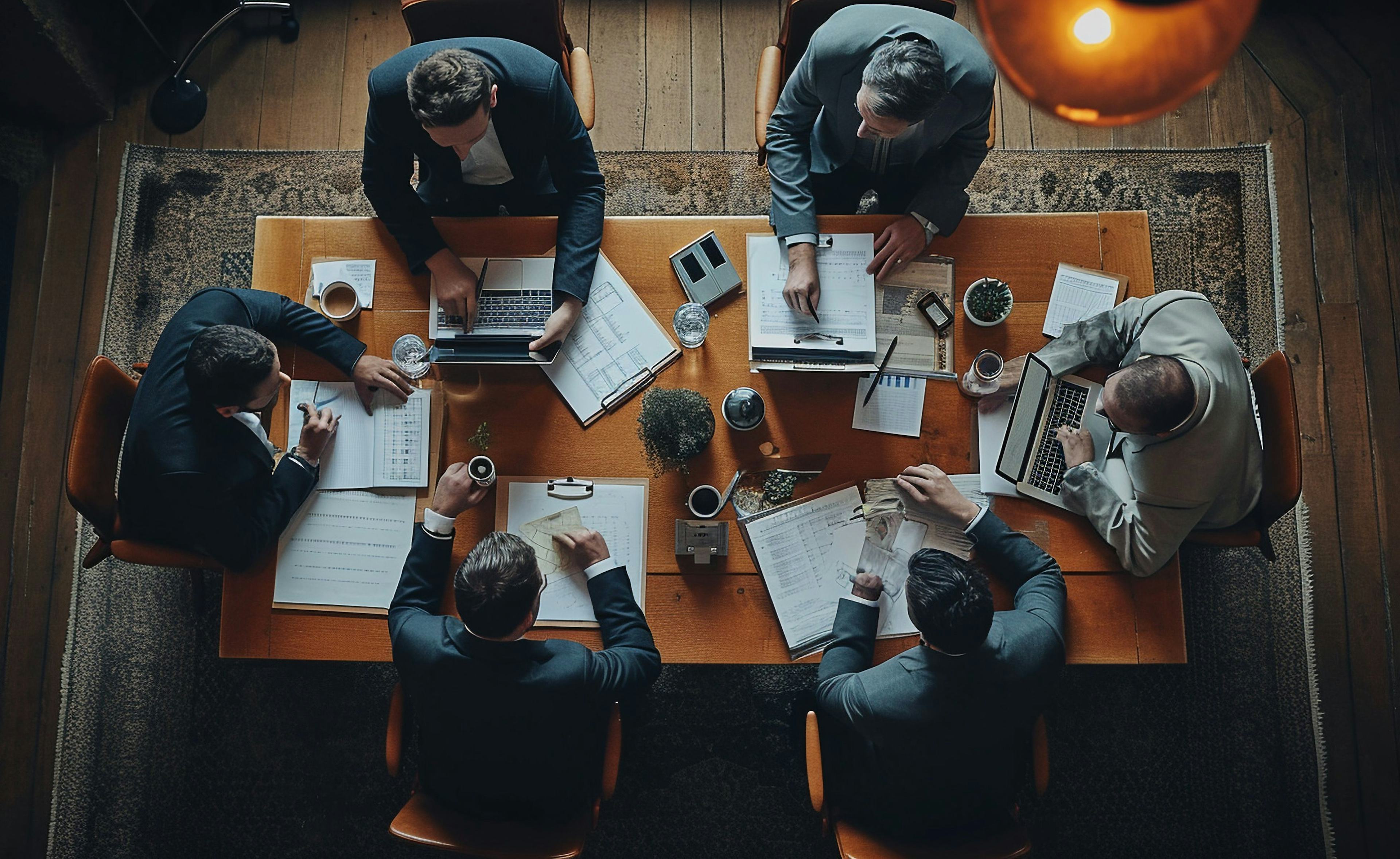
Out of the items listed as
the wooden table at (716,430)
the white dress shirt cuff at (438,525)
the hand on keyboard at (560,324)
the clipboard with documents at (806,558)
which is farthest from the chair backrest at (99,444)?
the clipboard with documents at (806,558)

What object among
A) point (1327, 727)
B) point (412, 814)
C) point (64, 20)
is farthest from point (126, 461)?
point (1327, 727)

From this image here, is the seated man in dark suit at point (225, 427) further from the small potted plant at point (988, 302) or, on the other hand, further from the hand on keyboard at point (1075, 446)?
the hand on keyboard at point (1075, 446)

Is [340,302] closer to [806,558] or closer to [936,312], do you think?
[806,558]

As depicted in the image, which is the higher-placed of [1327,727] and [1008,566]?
[1008,566]

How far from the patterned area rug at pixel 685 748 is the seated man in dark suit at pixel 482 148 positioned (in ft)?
4.62

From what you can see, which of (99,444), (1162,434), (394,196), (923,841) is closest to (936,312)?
(1162,434)

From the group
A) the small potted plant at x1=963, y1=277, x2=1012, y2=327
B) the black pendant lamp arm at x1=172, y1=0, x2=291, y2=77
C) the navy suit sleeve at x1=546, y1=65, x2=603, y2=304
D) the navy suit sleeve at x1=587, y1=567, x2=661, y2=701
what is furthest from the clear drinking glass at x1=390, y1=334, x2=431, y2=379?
the black pendant lamp arm at x1=172, y1=0, x2=291, y2=77

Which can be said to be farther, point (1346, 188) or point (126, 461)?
point (1346, 188)

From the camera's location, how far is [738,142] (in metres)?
2.94

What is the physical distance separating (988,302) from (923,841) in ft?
4.34

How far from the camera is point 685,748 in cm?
251

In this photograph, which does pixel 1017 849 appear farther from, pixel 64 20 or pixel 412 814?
pixel 64 20

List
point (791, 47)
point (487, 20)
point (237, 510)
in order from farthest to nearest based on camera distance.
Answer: point (791, 47), point (487, 20), point (237, 510)

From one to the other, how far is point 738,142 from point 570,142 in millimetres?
1077
